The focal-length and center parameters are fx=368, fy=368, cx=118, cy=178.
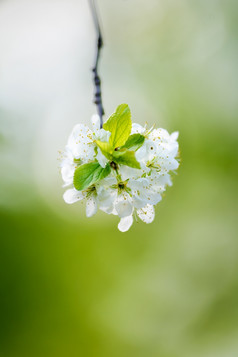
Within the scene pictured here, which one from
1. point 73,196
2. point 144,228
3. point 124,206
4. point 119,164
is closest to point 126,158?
point 119,164

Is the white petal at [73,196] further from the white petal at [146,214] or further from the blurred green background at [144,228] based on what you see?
the blurred green background at [144,228]

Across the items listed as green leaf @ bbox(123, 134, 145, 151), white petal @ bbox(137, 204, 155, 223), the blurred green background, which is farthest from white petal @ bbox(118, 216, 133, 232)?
the blurred green background

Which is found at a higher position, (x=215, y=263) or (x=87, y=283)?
(x=215, y=263)

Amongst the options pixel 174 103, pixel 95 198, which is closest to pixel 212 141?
pixel 174 103

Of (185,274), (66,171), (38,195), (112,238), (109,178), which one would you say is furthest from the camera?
(185,274)

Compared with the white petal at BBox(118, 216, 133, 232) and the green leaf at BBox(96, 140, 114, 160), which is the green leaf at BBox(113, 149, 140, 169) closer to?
the green leaf at BBox(96, 140, 114, 160)

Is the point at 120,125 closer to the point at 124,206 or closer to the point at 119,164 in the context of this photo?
the point at 119,164

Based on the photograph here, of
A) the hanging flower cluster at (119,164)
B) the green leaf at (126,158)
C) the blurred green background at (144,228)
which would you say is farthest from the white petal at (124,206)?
the blurred green background at (144,228)

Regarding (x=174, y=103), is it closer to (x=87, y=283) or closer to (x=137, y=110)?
(x=137, y=110)
